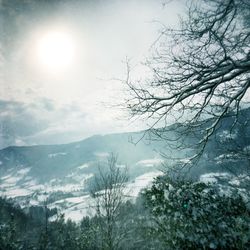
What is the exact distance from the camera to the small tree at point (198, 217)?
22.6 ft

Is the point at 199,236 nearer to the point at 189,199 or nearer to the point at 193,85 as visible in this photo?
the point at 189,199

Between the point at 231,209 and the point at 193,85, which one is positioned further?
the point at 231,209

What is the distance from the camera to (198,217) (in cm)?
Result: 741

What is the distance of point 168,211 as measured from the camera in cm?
802

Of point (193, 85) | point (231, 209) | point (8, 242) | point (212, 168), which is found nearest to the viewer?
point (193, 85)

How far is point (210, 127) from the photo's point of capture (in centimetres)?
431

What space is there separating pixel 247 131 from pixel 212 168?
533 ft

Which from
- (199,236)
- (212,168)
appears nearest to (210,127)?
(199,236)

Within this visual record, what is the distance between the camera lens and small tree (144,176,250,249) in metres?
6.88

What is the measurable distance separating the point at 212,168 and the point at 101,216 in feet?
514

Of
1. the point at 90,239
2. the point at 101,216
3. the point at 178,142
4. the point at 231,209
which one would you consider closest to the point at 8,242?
the point at 90,239

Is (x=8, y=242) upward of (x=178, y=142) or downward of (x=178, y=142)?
downward

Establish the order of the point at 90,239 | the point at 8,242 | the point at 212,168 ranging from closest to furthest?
the point at 8,242, the point at 90,239, the point at 212,168

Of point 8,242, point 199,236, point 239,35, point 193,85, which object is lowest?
point 8,242
